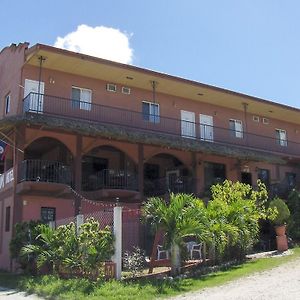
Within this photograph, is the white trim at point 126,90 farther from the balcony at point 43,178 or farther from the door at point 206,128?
the balcony at point 43,178

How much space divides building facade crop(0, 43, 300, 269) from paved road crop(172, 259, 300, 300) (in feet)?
28.5

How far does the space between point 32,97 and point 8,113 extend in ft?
8.83

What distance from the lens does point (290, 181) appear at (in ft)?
108

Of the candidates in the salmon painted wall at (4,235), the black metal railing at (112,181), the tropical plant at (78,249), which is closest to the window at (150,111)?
the black metal railing at (112,181)

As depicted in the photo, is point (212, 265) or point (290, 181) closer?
point (212, 265)

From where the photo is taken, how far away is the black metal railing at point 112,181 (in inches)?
930

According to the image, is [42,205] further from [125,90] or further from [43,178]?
[125,90]

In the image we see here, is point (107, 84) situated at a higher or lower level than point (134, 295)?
higher

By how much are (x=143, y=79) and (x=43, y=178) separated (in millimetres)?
7956

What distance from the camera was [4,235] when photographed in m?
22.8

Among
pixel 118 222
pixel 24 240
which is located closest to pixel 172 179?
pixel 24 240

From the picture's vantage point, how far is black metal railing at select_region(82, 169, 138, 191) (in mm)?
23625

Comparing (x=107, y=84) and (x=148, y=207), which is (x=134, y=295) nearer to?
(x=148, y=207)

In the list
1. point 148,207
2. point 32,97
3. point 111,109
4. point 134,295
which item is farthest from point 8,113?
point 134,295
